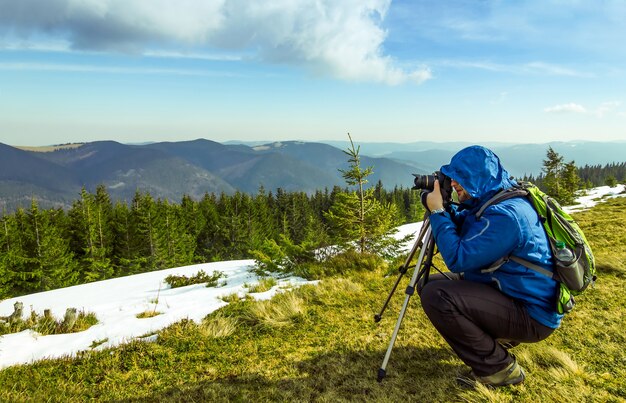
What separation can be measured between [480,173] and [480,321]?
148 cm

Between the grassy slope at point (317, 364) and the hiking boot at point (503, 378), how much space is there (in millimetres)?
69

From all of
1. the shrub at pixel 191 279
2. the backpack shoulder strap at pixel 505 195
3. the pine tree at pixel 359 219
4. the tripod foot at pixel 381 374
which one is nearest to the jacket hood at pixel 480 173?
the backpack shoulder strap at pixel 505 195

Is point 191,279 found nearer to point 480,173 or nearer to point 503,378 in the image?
point 503,378

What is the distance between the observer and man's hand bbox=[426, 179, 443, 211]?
3.45 meters

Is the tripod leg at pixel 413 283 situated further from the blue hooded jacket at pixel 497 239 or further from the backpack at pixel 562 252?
the backpack at pixel 562 252

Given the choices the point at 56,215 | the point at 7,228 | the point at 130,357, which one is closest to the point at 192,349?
the point at 130,357

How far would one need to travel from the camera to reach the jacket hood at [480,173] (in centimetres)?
320

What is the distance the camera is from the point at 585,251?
9.67ft

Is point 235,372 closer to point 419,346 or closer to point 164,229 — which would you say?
point 419,346

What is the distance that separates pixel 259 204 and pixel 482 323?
66239mm

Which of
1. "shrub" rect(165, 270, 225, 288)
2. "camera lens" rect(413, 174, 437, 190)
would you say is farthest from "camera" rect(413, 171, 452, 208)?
"shrub" rect(165, 270, 225, 288)

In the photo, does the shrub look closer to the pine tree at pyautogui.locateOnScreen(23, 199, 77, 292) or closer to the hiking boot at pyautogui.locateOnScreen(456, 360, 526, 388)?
the hiking boot at pyautogui.locateOnScreen(456, 360, 526, 388)

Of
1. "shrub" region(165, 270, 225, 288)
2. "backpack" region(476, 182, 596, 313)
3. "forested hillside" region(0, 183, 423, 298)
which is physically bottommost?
"forested hillside" region(0, 183, 423, 298)

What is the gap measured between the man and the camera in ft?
0.32
